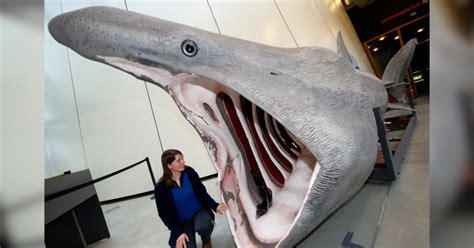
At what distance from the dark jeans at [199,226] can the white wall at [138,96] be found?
229cm

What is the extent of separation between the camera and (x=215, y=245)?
4.71 feet

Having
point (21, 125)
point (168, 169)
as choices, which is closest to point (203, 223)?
point (168, 169)

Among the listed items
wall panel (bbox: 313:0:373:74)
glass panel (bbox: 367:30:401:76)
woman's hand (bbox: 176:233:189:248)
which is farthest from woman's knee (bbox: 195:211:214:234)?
glass panel (bbox: 367:30:401:76)

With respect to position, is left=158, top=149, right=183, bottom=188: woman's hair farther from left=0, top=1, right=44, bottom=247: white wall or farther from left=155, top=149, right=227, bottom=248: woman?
left=0, top=1, right=44, bottom=247: white wall

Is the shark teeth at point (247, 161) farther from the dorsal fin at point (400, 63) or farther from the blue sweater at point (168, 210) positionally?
the dorsal fin at point (400, 63)

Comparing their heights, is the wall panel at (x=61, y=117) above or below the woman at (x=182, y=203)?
above

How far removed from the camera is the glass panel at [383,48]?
13.1ft

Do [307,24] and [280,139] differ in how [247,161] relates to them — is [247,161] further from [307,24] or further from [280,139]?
[307,24]

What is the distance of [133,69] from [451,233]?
0.65 meters

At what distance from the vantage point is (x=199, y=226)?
4.24 ft

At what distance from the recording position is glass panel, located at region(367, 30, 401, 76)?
398cm

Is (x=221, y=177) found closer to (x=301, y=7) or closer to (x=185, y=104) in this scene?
(x=185, y=104)

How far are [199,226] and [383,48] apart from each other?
437cm

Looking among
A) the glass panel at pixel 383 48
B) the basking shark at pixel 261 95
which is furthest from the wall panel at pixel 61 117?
the glass panel at pixel 383 48
